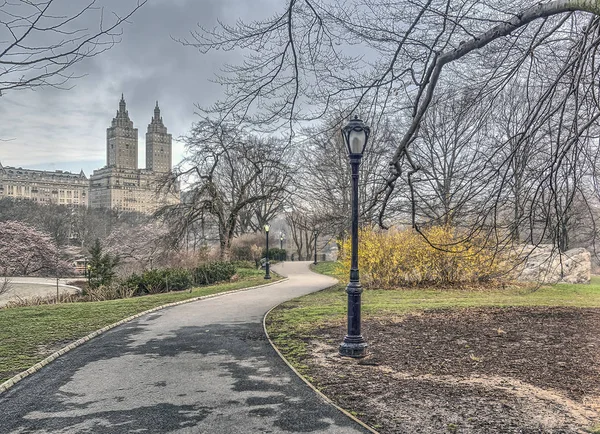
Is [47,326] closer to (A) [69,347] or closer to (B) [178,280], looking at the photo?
(A) [69,347]

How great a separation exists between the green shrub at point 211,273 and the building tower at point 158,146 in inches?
1863

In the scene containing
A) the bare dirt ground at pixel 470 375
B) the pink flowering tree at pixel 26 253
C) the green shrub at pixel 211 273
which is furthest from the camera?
the pink flowering tree at pixel 26 253

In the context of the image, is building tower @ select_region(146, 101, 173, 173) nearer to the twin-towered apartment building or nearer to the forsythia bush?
the twin-towered apartment building

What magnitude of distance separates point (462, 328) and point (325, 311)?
3892 millimetres

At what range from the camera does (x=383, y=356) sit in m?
6.80

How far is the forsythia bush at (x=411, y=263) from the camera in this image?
59.7 feet

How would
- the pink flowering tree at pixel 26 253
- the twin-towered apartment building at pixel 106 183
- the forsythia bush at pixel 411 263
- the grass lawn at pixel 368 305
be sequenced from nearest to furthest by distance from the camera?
the grass lawn at pixel 368 305
the forsythia bush at pixel 411 263
the pink flowering tree at pixel 26 253
the twin-towered apartment building at pixel 106 183

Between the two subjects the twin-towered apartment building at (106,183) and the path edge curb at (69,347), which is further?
the twin-towered apartment building at (106,183)

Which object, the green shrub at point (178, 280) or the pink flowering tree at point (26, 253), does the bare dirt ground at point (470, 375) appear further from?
the pink flowering tree at point (26, 253)

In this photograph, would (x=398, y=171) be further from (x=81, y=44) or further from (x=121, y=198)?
(x=121, y=198)

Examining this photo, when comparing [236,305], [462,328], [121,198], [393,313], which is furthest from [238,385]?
[121,198]

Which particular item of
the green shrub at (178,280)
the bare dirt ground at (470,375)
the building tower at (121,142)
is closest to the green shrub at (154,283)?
the green shrub at (178,280)

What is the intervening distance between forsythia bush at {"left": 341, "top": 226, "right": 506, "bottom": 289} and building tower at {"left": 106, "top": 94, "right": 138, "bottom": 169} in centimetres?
9219

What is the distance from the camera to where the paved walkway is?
4.32 metres
